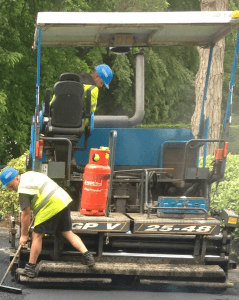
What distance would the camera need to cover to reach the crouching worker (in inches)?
219

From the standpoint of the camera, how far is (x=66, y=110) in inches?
247

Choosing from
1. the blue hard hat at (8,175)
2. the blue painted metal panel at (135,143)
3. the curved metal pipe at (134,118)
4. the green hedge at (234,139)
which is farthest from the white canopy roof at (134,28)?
the green hedge at (234,139)

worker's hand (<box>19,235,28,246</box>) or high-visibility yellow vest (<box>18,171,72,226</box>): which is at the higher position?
high-visibility yellow vest (<box>18,171,72,226</box>)

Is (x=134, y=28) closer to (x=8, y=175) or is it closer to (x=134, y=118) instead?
(x=134, y=118)

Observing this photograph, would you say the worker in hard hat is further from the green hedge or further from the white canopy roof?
the green hedge

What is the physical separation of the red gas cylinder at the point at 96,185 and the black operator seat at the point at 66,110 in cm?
56

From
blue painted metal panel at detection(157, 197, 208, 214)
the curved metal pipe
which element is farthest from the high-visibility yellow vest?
the curved metal pipe

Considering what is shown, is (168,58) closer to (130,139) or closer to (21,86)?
(21,86)

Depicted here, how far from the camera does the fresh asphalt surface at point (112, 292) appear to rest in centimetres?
540

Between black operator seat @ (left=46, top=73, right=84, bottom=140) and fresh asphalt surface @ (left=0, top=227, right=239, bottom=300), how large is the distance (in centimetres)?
166

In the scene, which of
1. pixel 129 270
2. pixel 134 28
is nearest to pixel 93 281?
pixel 129 270

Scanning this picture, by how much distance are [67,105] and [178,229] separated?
1869 mm

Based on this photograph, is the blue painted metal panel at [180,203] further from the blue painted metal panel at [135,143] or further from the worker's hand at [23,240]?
the worker's hand at [23,240]

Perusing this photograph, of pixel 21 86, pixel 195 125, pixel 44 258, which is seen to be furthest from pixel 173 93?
pixel 44 258
